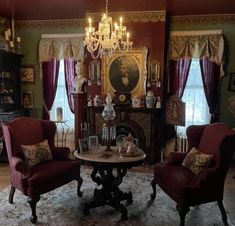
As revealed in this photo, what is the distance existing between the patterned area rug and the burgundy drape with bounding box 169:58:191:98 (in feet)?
7.91

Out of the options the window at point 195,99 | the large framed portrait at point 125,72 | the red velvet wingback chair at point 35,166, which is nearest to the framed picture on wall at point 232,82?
the window at point 195,99

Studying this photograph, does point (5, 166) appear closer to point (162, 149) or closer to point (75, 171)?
point (75, 171)

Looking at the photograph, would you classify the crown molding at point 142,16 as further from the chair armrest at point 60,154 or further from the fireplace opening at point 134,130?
the chair armrest at point 60,154

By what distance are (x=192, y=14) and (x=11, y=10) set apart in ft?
11.5

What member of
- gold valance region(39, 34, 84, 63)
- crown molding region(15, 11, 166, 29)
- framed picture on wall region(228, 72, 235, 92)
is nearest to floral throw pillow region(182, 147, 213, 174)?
framed picture on wall region(228, 72, 235, 92)

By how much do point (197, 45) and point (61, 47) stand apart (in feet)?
9.42

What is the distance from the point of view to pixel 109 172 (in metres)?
3.33

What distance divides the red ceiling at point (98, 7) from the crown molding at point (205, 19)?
0.50 ft

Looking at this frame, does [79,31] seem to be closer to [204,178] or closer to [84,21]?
[84,21]

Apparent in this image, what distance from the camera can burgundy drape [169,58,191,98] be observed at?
5.42m

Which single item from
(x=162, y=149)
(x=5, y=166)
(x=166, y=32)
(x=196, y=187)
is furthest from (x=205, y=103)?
(x=5, y=166)

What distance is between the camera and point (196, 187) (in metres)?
2.79

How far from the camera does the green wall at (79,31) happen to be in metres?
5.26

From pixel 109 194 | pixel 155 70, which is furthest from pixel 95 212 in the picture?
pixel 155 70
